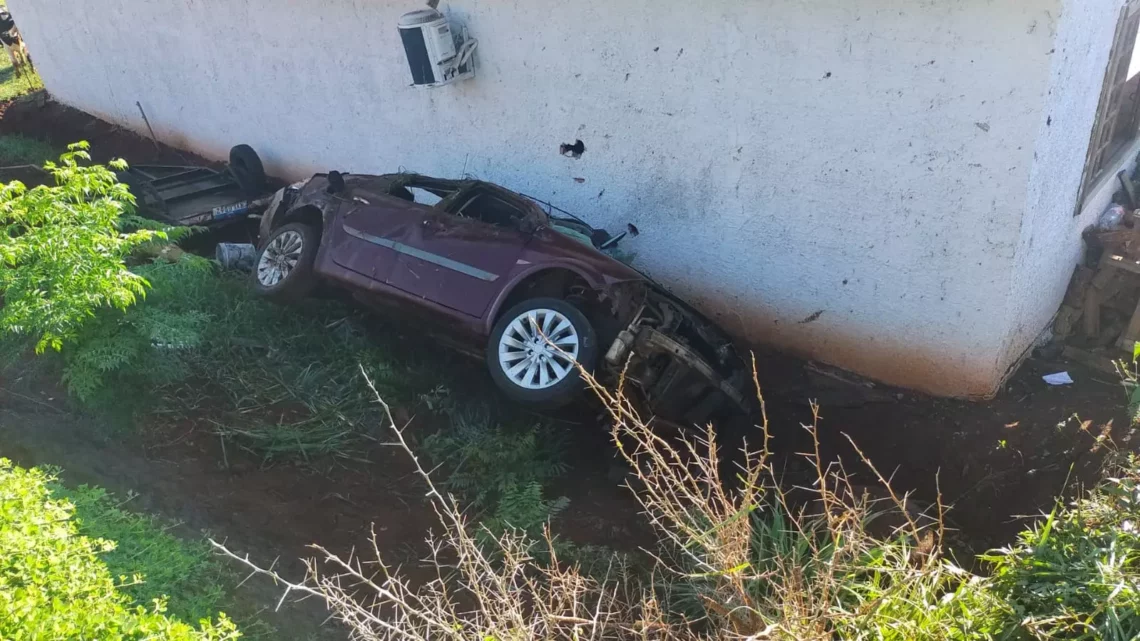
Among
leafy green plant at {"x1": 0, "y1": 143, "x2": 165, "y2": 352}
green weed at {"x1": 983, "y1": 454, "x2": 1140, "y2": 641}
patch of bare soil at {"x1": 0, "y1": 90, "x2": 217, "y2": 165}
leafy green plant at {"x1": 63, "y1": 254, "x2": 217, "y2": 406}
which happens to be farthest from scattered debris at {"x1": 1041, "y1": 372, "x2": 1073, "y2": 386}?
patch of bare soil at {"x1": 0, "y1": 90, "x2": 217, "y2": 165}

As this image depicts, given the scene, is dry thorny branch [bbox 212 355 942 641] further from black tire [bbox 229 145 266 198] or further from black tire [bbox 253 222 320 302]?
black tire [bbox 229 145 266 198]

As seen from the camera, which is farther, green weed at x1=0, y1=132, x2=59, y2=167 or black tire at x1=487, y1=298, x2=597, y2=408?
green weed at x1=0, y1=132, x2=59, y2=167

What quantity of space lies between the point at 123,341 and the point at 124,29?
740cm

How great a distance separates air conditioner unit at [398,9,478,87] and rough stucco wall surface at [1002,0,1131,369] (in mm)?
4712

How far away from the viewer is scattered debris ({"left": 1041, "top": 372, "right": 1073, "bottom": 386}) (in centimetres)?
598

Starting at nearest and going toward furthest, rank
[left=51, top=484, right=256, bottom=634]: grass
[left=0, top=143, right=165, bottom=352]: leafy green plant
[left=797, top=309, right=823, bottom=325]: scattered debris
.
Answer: [left=51, top=484, right=256, bottom=634]: grass
[left=0, top=143, right=165, bottom=352]: leafy green plant
[left=797, top=309, right=823, bottom=325]: scattered debris

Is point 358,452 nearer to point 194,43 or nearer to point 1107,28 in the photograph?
point 1107,28

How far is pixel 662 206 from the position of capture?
673cm

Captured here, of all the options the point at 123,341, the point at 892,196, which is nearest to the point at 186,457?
the point at 123,341

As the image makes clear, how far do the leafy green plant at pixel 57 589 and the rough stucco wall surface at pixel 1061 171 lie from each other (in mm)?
5201

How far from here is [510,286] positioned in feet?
18.5

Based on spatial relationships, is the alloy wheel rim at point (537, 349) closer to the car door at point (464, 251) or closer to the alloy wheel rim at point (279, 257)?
the car door at point (464, 251)

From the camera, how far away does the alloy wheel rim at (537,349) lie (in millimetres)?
5301

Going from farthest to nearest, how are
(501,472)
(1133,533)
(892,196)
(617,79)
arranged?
(617,79), (892,196), (501,472), (1133,533)
